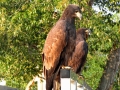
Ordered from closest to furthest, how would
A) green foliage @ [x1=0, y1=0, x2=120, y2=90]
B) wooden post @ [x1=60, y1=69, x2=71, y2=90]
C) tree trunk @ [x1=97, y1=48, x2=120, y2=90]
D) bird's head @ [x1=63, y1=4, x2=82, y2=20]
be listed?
wooden post @ [x1=60, y1=69, x2=71, y2=90] → bird's head @ [x1=63, y1=4, x2=82, y2=20] → green foliage @ [x1=0, y1=0, x2=120, y2=90] → tree trunk @ [x1=97, y1=48, x2=120, y2=90]

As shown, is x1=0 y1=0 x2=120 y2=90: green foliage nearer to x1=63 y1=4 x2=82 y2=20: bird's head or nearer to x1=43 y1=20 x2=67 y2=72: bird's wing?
x1=63 y1=4 x2=82 y2=20: bird's head

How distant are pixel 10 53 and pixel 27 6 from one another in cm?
135

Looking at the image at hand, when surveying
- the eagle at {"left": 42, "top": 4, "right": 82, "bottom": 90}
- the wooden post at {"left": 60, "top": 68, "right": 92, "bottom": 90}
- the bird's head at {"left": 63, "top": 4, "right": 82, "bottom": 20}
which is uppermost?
the bird's head at {"left": 63, "top": 4, "right": 82, "bottom": 20}

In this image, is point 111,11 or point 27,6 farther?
point 111,11

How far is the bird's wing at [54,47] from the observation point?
23.4ft

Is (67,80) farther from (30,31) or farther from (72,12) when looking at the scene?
(30,31)

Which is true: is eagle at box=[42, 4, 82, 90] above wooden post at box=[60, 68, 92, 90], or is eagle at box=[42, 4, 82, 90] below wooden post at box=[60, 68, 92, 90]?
above

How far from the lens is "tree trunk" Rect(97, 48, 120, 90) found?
16812 mm

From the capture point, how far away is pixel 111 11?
1623 cm

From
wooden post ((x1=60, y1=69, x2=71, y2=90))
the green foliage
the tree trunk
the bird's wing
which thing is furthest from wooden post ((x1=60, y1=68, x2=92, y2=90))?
the tree trunk

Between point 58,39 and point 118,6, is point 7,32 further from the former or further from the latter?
point 58,39

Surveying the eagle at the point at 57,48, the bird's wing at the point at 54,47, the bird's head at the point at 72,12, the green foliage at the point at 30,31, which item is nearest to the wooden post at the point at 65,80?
the eagle at the point at 57,48

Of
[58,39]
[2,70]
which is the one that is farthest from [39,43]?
[58,39]

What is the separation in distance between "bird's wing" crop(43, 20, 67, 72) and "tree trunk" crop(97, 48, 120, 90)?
31.6 feet
